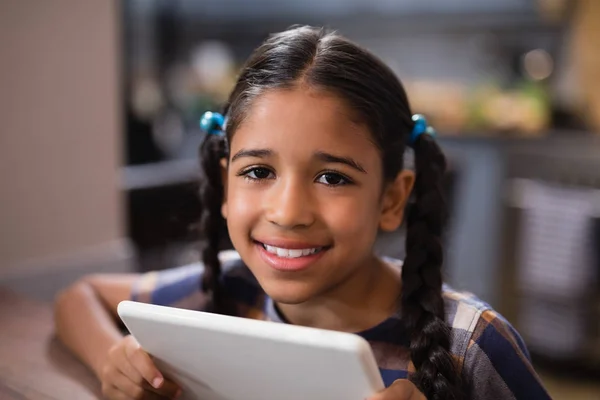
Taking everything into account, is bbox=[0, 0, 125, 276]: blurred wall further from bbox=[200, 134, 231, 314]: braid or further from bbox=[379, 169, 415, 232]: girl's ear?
bbox=[379, 169, 415, 232]: girl's ear

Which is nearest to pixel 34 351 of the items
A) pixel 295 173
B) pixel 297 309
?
A: pixel 297 309

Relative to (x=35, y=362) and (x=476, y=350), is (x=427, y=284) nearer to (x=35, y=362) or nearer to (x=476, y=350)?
(x=476, y=350)

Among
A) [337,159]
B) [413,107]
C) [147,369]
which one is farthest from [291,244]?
[413,107]

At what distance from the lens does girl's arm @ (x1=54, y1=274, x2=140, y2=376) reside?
3.28ft

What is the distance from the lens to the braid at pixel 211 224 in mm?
1040

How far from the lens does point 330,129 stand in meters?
0.81

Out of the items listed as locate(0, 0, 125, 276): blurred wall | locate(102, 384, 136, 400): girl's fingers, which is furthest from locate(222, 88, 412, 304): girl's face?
locate(0, 0, 125, 276): blurred wall

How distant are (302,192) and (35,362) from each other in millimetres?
507

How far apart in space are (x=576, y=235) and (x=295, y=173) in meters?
2.02

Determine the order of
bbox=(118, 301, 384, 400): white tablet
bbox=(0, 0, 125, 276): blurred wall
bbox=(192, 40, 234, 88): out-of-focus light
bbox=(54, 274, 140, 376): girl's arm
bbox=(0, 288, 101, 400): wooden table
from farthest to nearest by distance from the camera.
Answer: bbox=(192, 40, 234, 88): out-of-focus light → bbox=(0, 0, 125, 276): blurred wall → bbox=(54, 274, 140, 376): girl's arm → bbox=(0, 288, 101, 400): wooden table → bbox=(118, 301, 384, 400): white tablet

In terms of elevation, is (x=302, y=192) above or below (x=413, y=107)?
above

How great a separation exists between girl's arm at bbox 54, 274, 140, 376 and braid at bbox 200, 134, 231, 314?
0.16 metres

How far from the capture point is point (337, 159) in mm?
809

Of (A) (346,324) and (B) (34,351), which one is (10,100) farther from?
(A) (346,324)
